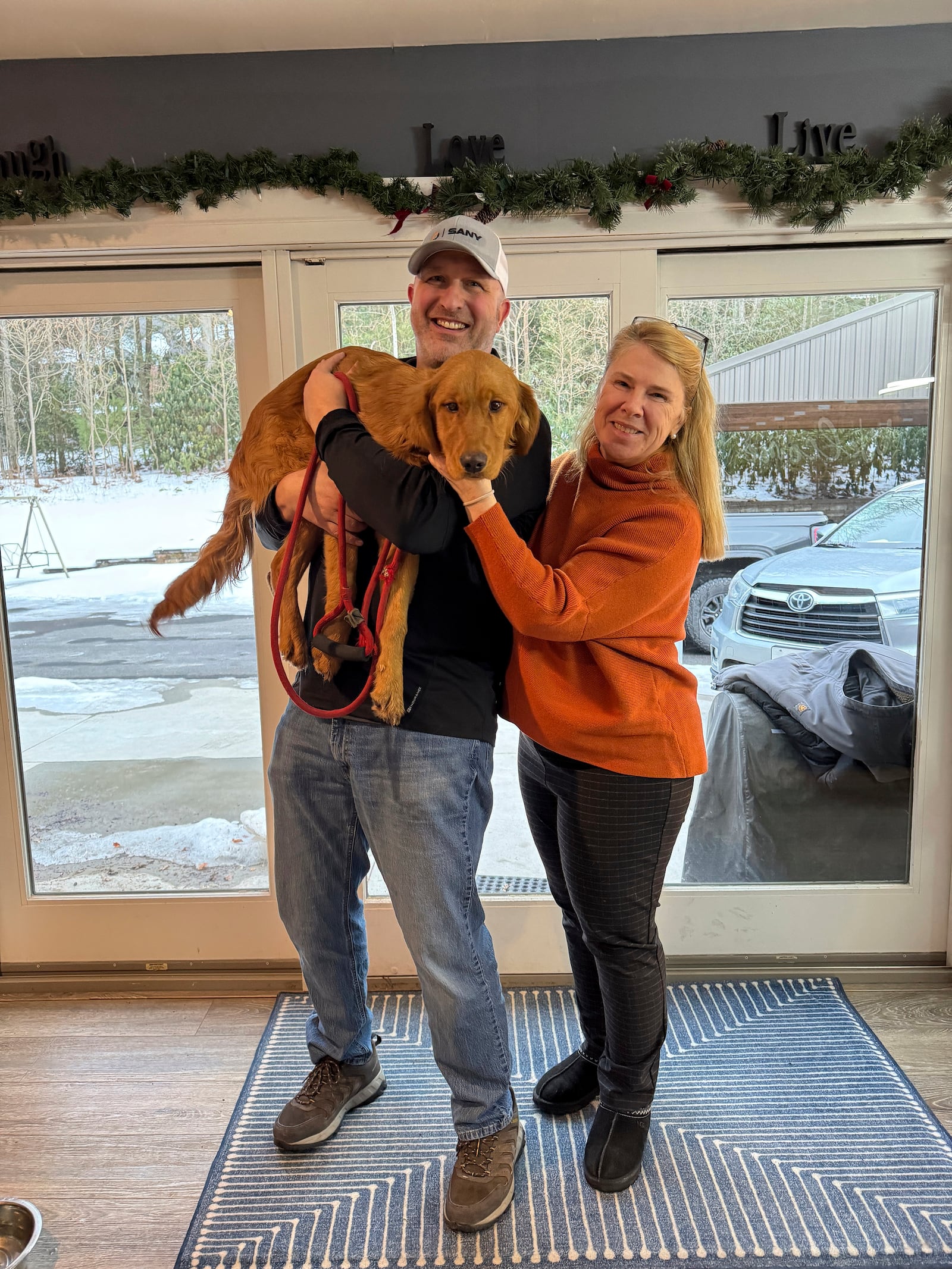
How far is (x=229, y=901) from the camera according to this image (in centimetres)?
239

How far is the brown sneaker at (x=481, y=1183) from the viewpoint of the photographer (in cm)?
153

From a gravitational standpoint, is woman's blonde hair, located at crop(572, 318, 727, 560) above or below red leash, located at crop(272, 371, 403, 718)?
above

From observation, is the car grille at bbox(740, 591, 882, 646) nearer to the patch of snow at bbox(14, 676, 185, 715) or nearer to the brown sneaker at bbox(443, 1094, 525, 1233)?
the brown sneaker at bbox(443, 1094, 525, 1233)

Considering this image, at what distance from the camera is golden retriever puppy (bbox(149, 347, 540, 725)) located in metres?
1.25

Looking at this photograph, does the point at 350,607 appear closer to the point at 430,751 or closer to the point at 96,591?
the point at 430,751

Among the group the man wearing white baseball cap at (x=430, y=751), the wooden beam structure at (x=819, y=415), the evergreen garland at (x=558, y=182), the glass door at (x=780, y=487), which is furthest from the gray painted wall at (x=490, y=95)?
the man wearing white baseball cap at (x=430, y=751)

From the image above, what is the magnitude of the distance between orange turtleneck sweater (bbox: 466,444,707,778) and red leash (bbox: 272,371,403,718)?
0.19 meters

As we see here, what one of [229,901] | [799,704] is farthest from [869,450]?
[229,901]

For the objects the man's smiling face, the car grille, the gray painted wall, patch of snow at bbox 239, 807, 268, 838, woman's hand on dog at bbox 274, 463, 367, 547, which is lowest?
patch of snow at bbox 239, 807, 268, 838

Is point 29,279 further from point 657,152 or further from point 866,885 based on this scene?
point 866,885

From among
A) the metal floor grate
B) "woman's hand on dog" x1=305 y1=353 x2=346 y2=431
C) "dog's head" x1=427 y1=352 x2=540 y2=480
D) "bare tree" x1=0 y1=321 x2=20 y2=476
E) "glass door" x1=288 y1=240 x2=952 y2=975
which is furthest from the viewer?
the metal floor grate

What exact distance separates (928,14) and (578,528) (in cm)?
161

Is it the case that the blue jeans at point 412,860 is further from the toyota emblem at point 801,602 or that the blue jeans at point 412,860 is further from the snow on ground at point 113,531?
the toyota emblem at point 801,602

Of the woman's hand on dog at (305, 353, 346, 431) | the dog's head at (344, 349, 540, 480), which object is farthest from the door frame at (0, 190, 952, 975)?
the dog's head at (344, 349, 540, 480)
